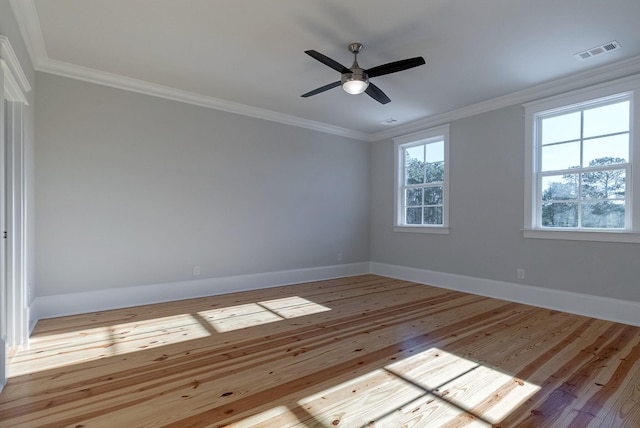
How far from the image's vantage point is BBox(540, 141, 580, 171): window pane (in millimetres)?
3838

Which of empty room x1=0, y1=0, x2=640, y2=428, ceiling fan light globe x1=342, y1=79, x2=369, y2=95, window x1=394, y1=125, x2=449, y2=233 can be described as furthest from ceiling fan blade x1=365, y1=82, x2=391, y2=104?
window x1=394, y1=125, x2=449, y2=233

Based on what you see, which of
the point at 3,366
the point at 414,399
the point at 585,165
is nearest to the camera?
the point at 414,399

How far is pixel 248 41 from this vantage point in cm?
303

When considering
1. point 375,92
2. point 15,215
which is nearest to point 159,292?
point 15,215

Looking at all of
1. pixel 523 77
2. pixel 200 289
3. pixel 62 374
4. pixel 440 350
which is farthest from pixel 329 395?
pixel 523 77

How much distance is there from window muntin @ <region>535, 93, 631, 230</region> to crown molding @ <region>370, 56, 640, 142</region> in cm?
23

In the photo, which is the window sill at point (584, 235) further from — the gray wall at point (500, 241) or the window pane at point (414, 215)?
the window pane at point (414, 215)

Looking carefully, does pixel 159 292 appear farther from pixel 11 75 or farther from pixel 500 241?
pixel 500 241

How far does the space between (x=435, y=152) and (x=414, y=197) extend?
2.80ft

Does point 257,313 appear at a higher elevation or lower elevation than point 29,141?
lower

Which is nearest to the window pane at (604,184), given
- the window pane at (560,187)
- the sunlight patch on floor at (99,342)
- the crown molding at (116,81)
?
the window pane at (560,187)

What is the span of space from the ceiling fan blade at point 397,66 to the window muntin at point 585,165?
2436 mm

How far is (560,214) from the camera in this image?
3.97 meters

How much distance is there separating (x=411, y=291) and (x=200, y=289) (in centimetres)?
306
